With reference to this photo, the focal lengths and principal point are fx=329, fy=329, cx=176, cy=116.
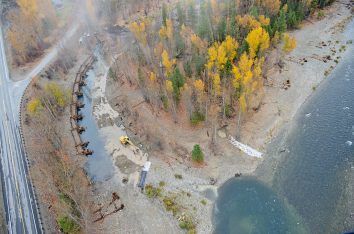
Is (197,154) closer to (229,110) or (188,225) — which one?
(188,225)

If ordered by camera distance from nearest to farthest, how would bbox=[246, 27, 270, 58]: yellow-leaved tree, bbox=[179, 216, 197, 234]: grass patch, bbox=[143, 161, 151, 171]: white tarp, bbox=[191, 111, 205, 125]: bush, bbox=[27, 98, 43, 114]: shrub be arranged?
bbox=[179, 216, 197, 234]: grass patch
bbox=[143, 161, 151, 171]: white tarp
bbox=[191, 111, 205, 125]: bush
bbox=[27, 98, 43, 114]: shrub
bbox=[246, 27, 270, 58]: yellow-leaved tree

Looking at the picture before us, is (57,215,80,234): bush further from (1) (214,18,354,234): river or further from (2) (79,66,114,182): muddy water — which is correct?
(1) (214,18,354,234): river

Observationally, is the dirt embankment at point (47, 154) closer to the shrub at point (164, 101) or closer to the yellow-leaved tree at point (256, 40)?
the shrub at point (164, 101)

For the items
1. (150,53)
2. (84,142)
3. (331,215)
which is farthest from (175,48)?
(331,215)

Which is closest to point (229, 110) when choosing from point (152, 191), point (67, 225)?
point (152, 191)

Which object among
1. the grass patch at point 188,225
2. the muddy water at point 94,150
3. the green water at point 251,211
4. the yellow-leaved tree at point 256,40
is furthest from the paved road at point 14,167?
the yellow-leaved tree at point 256,40

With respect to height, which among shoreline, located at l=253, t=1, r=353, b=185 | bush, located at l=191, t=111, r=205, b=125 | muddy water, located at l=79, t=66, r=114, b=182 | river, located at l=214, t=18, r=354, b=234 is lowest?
river, located at l=214, t=18, r=354, b=234

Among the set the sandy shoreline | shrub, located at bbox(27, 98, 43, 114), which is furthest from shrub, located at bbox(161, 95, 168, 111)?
shrub, located at bbox(27, 98, 43, 114)

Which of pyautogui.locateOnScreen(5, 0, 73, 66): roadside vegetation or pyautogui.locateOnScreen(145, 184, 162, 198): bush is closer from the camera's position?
pyautogui.locateOnScreen(145, 184, 162, 198): bush
